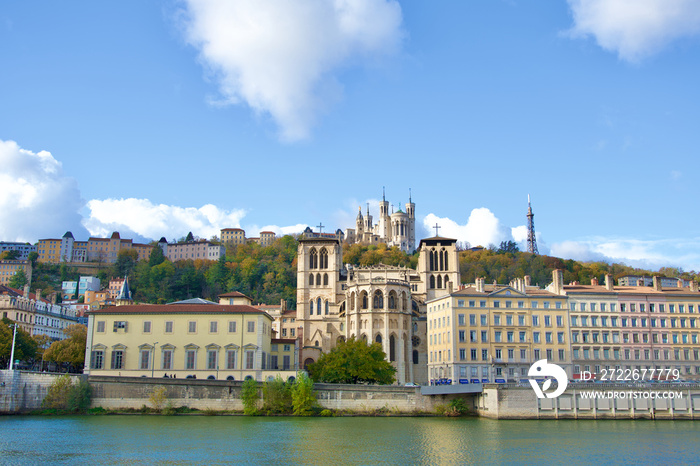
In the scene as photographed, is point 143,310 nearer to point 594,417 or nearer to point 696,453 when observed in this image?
point 594,417

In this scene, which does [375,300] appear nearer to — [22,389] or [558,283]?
[558,283]

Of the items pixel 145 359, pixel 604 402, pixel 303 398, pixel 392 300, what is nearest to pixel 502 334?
pixel 604 402

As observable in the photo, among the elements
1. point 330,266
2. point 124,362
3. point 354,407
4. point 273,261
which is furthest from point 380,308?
point 273,261

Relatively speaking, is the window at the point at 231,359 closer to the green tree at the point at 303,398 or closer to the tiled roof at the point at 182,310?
the tiled roof at the point at 182,310

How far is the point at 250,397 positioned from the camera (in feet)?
202

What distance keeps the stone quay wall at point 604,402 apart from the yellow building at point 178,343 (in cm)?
2540

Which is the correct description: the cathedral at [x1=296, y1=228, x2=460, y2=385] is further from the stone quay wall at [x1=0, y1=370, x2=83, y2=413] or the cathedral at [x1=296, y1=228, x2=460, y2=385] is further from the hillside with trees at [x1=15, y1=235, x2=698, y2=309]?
the stone quay wall at [x1=0, y1=370, x2=83, y2=413]

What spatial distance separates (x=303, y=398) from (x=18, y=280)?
410 ft

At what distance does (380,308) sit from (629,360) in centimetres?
3121

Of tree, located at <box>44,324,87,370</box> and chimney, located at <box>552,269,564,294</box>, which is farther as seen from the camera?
tree, located at <box>44,324,87,370</box>

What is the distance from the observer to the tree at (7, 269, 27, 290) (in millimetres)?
159000

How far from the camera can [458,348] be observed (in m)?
73.8

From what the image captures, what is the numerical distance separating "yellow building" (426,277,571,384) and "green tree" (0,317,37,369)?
47.8m

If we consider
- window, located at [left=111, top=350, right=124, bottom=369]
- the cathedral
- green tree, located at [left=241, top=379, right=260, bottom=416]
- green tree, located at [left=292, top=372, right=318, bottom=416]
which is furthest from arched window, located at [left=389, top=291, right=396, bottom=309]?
window, located at [left=111, top=350, right=124, bottom=369]
